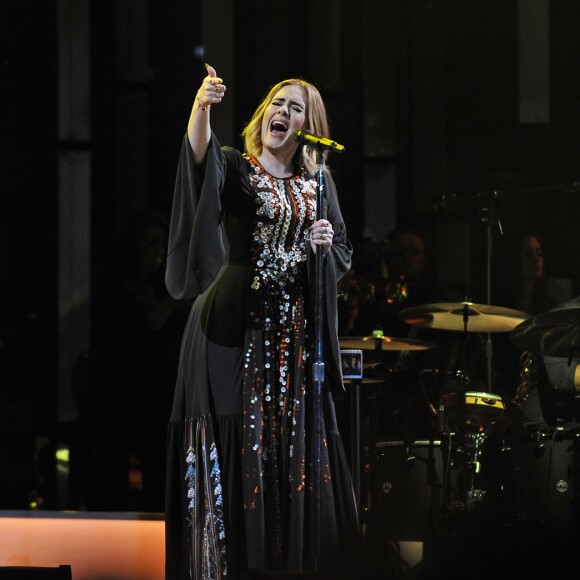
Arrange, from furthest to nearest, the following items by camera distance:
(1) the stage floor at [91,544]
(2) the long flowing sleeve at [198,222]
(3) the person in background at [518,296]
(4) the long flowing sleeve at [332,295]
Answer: (3) the person in background at [518,296] → (1) the stage floor at [91,544] → (4) the long flowing sleeve at [332,295] → (2) the long flowing sleeve at [198,222]

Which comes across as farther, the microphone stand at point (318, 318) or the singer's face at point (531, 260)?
the singer's face at point (531, 260)

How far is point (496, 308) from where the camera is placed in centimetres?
392

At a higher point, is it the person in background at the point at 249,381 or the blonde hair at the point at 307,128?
the blonde hair at the point at 307,128

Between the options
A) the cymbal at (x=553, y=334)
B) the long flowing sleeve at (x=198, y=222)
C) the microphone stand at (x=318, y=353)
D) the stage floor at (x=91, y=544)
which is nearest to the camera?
the microphone stand at (x=318, y=353)

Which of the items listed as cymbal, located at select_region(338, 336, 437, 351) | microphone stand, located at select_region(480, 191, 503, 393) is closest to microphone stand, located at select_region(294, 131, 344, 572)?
cymbal, located at select_region(338, 336, 437, 351)

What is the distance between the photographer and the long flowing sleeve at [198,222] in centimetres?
300

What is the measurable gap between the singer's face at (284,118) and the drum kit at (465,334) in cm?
99

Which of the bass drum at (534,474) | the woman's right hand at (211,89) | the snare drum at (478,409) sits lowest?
the bass drum at (534,474)

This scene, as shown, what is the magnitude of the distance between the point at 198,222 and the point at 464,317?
131 centimetres

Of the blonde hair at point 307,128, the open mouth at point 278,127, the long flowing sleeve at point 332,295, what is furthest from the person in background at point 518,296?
the open mouth at point 278,127

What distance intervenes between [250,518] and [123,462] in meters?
1.23

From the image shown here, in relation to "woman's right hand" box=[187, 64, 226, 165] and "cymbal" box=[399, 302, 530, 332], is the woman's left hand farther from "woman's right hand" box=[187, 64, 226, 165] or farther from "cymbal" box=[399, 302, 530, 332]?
"cymbal" box=[399, 302, 530, 332]

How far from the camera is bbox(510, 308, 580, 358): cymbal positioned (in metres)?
3.85

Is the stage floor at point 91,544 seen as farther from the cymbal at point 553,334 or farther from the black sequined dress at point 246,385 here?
the cymbal at point 553,334
